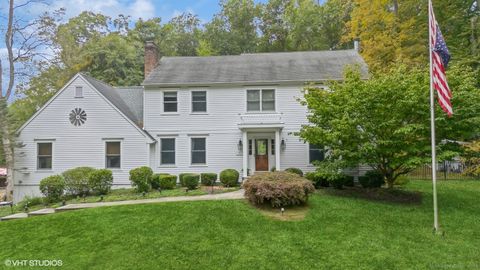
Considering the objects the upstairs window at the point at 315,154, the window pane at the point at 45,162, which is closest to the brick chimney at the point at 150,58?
the window pane at the point at 45,162

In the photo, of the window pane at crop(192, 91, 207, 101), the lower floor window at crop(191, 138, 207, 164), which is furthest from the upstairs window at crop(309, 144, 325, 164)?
the window pane at crop(192, 91, 207, 101)

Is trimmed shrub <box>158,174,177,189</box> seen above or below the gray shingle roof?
below

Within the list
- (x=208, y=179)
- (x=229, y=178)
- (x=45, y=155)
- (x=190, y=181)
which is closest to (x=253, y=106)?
(x=229, y=178)

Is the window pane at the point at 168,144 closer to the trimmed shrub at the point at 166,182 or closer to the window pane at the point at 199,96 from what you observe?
the trimmed shrub at the point at 166,182

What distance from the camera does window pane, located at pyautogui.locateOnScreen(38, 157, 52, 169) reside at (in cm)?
1700

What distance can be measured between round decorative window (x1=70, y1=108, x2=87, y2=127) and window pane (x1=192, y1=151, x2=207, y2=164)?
234 inches

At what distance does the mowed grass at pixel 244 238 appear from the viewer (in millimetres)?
7023

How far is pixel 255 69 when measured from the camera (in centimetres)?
1853

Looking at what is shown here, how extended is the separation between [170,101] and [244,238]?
11.3 meters

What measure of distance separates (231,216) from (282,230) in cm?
161

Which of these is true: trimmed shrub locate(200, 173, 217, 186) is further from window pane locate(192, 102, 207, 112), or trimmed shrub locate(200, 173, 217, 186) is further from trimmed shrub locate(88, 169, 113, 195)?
trimmed shrub locate(88, 169, 113, 195)

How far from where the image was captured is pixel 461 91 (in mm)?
10695

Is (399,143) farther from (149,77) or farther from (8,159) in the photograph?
(8,159)

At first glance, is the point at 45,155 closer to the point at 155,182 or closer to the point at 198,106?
the point at 155,182
